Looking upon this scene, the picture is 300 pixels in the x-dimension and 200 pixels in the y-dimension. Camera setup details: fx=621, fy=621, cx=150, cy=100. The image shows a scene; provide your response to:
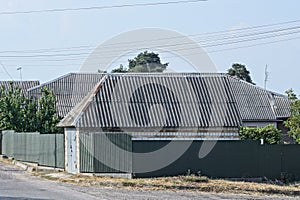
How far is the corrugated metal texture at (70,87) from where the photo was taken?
56688 mm

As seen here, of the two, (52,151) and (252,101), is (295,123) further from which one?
(252,101)

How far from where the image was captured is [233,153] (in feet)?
91.4

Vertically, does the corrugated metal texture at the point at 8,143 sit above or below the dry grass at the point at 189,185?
above

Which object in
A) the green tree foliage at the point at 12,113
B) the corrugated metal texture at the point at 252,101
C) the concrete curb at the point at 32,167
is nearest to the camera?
the concrete curb at the point at 32,167

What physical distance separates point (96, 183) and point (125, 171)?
255 centimetres

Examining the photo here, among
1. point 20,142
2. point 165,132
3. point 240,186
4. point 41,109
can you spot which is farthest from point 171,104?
point 41,109

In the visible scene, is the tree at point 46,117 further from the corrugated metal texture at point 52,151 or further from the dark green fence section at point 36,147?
the corrugated metal texture at point 52,151

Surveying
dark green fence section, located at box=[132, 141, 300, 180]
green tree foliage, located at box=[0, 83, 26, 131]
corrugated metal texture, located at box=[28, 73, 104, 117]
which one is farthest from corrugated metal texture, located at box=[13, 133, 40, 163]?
corrugated metal texture, located at box=[28, 73, 104, 117]

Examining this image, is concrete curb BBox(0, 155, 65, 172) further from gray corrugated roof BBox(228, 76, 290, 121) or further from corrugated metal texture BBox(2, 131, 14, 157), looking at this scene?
gray corrugated roof BBox(228, 76, 290, 121)

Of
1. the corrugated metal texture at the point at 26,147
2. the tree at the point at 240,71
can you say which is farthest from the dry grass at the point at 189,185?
the tree at the point at 240,71

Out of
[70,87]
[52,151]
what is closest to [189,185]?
[52,151]

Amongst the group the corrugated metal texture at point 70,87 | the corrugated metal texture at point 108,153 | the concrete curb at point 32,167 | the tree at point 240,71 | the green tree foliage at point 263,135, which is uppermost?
the tree at point 240,71

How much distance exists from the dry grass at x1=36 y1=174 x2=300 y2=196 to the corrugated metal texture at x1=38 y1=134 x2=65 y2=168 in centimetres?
607

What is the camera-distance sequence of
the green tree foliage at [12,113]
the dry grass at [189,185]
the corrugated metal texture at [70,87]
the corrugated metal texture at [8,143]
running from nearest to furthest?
1. the dry grass at [189,185]
2. the corrugated metal texture at [8,143]
3. the green tree foliage at [12,113]
4. the corrugated metal texture at [70,87]
